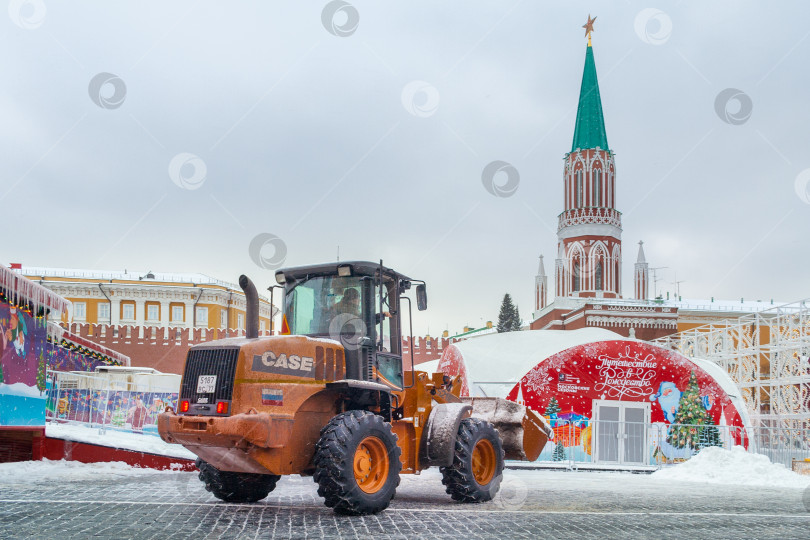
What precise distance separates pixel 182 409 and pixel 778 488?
11524mm

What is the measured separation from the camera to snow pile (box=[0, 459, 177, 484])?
12.2 m

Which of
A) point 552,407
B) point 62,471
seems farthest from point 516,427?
point 552,407

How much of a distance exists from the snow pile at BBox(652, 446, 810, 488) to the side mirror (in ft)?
30.8

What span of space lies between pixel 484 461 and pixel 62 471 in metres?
6.90

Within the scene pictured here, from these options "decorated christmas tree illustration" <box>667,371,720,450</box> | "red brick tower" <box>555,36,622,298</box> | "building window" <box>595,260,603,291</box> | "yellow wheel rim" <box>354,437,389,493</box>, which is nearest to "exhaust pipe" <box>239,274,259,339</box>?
"yellow wheel rim" <box>354,437,389,493</box>

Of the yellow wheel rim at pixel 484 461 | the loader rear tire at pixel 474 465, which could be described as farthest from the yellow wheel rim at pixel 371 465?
the yellow wheel rim at pixel 484 461

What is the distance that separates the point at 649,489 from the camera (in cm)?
1391

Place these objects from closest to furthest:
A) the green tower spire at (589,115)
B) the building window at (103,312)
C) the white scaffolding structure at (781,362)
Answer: the white scaffolding structure at (781,362)
the green tower spire at (589,115)
the building window at (103,312)

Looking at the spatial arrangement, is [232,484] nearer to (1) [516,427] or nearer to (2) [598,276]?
(1) [516,427]

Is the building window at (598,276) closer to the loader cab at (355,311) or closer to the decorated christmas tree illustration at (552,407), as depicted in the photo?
the decorated christmas tree illustration at (552,407)

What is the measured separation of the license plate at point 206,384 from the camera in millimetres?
8570

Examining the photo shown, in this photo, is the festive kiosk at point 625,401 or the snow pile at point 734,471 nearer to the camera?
the snow pile at point 734,471

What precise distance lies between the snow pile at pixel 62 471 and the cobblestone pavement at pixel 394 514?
1.10 ft

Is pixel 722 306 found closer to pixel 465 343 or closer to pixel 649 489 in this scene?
pixel 465 343
